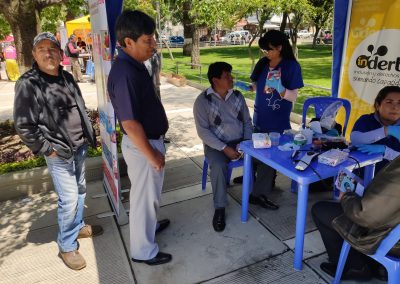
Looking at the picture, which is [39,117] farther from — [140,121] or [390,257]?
[390,257]

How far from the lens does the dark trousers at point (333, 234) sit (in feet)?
7.57

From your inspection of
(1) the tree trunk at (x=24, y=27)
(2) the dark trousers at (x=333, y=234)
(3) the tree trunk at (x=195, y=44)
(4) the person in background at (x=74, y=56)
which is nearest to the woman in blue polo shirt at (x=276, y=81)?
(2) the dark trousers at (x=333, y=234)

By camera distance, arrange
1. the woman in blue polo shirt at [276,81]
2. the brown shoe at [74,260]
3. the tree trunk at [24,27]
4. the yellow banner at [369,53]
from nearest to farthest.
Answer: the brown shoe at [74,260] < the woman in blue polo shirt at [276,81] < the yellow banner at [369,53] < the tree trunk at [24,27]

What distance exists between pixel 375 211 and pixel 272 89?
1.97m

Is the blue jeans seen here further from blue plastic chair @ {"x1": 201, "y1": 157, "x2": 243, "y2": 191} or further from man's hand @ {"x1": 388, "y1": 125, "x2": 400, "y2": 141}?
man's hand @ {"x1": 388, "y1": 125, "x2": 400, "y2": 141}

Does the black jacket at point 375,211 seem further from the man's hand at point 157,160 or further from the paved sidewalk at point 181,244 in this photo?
the man's hand at point 157,160

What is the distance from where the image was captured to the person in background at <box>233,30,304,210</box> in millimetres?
3301

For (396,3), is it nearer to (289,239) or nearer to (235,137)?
(235,137)

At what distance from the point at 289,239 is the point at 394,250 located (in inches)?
44.7

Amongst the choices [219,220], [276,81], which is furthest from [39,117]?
[276,81]

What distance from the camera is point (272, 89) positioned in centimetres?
339

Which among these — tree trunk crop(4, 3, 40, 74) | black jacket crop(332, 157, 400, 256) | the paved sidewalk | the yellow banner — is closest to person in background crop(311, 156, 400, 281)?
black jacket crop(332, 157, 400, 256)

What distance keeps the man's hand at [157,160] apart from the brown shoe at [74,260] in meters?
1.06

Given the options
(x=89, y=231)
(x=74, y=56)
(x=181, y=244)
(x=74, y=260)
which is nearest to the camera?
(x=74, y=260)
